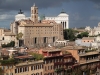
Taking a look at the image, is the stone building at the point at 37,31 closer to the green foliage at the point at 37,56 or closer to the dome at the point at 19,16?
the dome at the point at 19,16

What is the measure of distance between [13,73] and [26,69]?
5.89ft

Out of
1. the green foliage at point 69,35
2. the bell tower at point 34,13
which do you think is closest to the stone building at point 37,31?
the bell tower at point 34,13

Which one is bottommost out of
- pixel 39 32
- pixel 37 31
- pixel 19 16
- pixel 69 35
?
pixel 69 35

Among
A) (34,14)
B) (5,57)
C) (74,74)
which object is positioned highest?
(34,14)

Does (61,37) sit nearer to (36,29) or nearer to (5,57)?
(36,29)

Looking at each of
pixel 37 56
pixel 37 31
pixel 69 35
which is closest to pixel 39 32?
pixel 37 31

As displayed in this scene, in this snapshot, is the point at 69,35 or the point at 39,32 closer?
the point at 39,32

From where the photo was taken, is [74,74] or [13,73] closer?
[13,73]

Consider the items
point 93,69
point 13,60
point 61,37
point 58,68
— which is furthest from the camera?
point 61,37

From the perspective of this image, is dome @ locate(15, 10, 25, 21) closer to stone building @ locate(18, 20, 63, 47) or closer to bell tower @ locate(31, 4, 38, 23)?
bell tower @ locate(31, 4, 38, 23)

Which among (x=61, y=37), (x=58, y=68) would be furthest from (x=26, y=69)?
(x=61, y=37)

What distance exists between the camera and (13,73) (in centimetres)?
2895

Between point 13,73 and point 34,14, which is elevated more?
point 34,14

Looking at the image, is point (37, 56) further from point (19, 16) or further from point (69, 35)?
point (19, 16)
